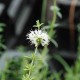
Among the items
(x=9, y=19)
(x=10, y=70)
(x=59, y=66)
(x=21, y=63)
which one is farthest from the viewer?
(x=9, y=19)

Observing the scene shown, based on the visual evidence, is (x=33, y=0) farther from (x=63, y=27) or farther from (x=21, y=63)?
(x=21, y=63)

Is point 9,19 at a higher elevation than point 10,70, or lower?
higher

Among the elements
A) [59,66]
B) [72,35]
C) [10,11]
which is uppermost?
[10,11]

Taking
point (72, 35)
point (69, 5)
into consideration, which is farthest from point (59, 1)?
point (72, 35)

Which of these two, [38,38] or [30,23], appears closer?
[38,38]

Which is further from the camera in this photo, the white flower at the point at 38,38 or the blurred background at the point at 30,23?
the blurred background at the point at 30,23

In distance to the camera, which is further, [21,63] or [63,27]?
[63,27]

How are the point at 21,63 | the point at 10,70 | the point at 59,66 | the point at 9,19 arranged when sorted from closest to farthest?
the point at 10,70, the point at 21,63, the point at 59,66, the point at 9,19

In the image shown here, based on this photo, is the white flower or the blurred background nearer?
the white flower

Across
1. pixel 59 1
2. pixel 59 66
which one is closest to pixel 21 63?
pixel 59 66
